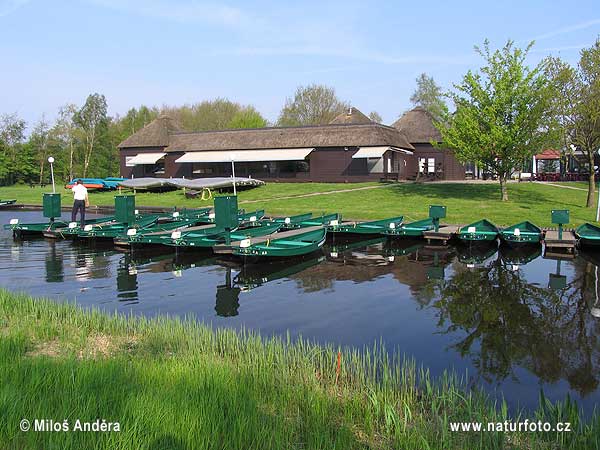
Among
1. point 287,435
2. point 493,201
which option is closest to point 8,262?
point 287,435

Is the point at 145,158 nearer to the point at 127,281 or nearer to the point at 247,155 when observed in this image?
the point at 247,155

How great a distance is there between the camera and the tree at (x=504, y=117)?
24.9m

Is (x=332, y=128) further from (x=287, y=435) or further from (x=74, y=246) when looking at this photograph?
(x=287, y=435)

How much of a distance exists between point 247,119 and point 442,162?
27.0m

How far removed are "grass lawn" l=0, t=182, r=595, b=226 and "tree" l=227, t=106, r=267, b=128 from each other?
24.3 m

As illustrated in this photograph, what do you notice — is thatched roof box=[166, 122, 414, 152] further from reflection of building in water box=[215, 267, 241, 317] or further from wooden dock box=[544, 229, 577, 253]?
reflection of building in water box=[215, 267, 241, 317]

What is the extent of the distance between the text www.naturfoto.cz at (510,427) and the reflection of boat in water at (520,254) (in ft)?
34.1

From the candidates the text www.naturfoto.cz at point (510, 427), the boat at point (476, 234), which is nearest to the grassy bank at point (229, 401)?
the text www.naturfoto.cz at point (510, 427)

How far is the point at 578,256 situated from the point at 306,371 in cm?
1282

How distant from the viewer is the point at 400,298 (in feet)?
35.2

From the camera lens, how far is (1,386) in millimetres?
4844

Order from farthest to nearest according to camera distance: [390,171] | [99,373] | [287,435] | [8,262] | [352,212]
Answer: [390,171]
[352,212]
[8,262]
[99,373]
[287,435]

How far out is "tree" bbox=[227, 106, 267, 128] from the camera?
61.2 meters

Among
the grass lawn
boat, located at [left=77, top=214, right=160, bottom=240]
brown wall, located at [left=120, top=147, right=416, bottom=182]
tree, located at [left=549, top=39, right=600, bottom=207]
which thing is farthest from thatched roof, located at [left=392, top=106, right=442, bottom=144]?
boat, located at [left=77, top=214, right=160, bottom=240]
